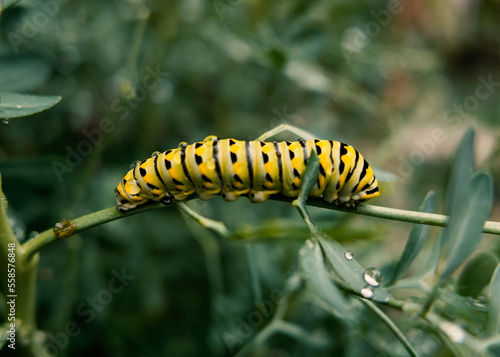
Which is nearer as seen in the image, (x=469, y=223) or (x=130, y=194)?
(x=469, y=223)

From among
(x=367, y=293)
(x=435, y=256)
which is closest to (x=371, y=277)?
(x=367, y=293)

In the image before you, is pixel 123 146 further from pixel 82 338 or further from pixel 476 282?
pixel 476 282

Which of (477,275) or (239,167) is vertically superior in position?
(239,167)

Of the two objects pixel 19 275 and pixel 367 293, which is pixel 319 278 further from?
pixel 19 275

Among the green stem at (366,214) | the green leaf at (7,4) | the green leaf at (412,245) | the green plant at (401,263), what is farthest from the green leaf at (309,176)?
the green leaf at (7,4)

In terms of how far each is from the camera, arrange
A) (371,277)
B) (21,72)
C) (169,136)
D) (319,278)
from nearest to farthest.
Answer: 1. (319,278)
2. (371,277)
3. (21,72)
4. (169,136)

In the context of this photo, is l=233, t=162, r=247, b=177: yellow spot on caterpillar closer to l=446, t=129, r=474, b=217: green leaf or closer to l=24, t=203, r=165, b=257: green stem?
l=24, t=203, r=165, b=257: green stem
